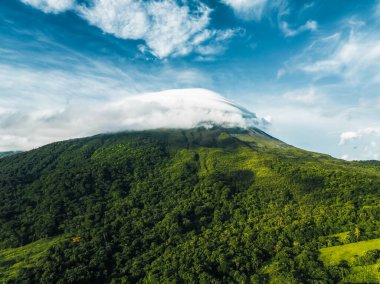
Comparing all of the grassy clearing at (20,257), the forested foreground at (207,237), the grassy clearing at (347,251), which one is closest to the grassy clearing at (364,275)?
the forested foreground at (207,237)

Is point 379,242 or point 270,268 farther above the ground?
Result: point 379,242

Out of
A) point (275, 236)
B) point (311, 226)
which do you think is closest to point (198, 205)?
point (275, 236)

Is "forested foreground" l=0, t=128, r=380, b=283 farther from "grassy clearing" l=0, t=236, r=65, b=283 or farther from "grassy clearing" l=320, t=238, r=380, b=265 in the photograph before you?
"grassy clearing" l=320, t=238, r=380, b=265

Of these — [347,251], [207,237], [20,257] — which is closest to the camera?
[347,251]

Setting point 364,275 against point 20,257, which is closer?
point 364,275

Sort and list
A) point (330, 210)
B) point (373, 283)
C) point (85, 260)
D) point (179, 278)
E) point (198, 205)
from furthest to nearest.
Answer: point (198, 205)
point (330, 210)
point (85, 260)
point (179, 278)
point (373, 283)

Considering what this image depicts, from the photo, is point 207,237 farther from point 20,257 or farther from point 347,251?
point 20,257

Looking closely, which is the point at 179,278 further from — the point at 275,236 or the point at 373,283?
the point at 373,283

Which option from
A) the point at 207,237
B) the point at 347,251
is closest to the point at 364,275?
the point at 347,251

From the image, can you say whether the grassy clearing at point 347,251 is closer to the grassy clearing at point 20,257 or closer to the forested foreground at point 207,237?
the forested foreground at point 207,237
